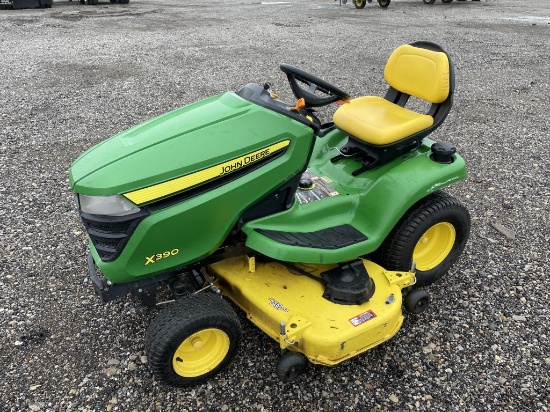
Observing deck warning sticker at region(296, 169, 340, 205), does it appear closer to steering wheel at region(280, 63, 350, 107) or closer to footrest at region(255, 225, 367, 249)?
footrest at region(255, 225, 367, 249)

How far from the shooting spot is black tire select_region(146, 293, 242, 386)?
2.06 m

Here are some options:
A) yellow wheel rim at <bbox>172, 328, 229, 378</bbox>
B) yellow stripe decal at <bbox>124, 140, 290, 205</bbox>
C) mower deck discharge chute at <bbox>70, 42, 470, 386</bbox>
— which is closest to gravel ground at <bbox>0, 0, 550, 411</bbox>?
yellow wheel rim at <bbox>172, 328, 229, 378</bbox>

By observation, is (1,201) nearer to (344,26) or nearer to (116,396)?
(116,396)

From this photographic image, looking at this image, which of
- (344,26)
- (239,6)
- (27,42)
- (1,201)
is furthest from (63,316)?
(239,6)

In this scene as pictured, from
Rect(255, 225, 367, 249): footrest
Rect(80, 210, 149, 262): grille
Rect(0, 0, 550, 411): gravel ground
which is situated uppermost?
Rect(80, 210, 149, 262): grille

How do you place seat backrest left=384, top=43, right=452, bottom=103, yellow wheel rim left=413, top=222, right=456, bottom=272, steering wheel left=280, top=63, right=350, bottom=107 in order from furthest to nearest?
yellow wheel rim left=413, top=222, right=456, bottom=272, seat backrest left=384, top=43, right=452, bottom=103, steering wheel left=280, top=63, right=350, bottom=107

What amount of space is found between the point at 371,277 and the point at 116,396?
4.34 ft

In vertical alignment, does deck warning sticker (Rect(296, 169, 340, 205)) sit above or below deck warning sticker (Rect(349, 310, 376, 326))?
above

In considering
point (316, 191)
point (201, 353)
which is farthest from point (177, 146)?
point (201, 353)

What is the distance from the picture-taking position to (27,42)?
28.7ft

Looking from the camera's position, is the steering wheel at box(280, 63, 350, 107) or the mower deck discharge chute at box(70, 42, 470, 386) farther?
the steering wheel at box(280, 63, 350, 107)

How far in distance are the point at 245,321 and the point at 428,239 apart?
3.86 feet

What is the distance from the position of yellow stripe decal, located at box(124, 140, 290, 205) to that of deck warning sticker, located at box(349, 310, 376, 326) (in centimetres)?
83

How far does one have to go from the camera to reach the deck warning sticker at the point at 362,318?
2.20m
